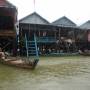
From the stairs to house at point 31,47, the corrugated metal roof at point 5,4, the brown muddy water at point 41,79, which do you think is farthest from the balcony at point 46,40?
the brown muddy water at point 41,79

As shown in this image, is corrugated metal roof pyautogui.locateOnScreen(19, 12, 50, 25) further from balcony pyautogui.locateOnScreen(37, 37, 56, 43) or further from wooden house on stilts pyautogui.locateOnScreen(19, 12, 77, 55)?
balcony pyautogui.locateOnScreen(37, 37, 56, 43)

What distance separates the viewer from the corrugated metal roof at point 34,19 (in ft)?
85.8

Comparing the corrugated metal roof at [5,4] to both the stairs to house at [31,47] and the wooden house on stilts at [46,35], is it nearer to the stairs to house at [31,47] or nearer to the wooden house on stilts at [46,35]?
the stairs to house at [31,47]

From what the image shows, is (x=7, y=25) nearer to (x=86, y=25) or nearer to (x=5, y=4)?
(x=5, y=4)

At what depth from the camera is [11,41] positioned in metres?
21.9

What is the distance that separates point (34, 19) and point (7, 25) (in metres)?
4.72

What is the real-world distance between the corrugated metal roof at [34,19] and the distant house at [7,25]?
3235 millimetres

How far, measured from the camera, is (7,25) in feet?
74.2

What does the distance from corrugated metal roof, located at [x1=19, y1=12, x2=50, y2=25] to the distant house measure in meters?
3.24

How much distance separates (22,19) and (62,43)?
4.02 metres

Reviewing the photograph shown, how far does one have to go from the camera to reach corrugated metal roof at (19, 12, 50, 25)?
2614cm

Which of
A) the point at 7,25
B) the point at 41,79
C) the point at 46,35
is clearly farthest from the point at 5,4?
the point at 41,79

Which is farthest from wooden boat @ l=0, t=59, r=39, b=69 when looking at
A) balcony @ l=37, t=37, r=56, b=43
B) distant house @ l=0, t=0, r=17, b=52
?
balcony @ l=37, t=37, r=56, b=43

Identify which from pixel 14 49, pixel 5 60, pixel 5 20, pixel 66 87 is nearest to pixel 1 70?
pixel 5 60
